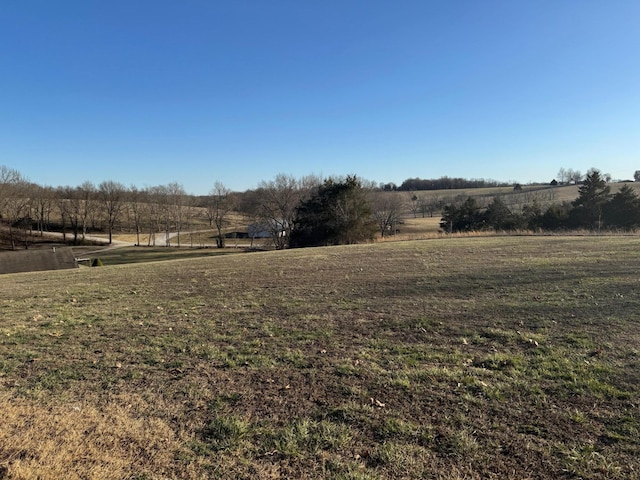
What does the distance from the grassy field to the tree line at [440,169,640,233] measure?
39.0 m

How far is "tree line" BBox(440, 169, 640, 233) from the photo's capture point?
133 ft

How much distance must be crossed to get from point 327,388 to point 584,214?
4953 cm

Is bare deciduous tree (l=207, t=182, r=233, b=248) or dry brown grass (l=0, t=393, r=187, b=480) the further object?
bare deciduous tree (l=207, t=182, r=233, b=248)

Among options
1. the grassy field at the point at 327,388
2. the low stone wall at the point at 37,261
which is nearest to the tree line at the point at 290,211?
the low stone wall at the point at 37,261

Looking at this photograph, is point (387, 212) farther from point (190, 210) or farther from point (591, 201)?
point (190, 210)

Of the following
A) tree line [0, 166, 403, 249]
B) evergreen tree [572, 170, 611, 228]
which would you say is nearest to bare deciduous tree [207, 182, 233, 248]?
tree line [0, 166, 403, 249]

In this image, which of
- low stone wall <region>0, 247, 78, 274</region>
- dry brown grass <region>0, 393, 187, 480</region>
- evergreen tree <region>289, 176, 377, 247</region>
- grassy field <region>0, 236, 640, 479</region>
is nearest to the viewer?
dry brown grass <region>0, 393, 187, 480</region>

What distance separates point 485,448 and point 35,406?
12.9ft

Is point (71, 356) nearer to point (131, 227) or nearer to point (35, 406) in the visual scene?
point (35, 406)

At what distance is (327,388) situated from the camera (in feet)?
12.9

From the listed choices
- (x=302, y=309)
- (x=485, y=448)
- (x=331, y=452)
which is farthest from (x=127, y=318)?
(x=485, y=448)

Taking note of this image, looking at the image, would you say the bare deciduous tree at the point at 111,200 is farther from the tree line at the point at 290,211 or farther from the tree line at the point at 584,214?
the tree line at the point at 584,214

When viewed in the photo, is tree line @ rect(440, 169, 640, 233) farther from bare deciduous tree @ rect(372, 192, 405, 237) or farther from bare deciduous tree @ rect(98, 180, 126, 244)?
bare deciduous tree @ rect(98, 180, 126, 244)

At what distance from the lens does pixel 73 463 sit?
2.71m
